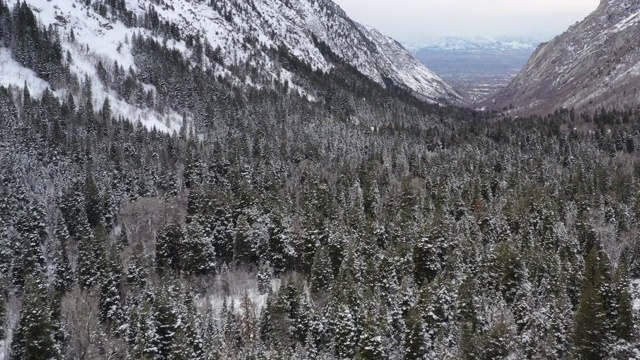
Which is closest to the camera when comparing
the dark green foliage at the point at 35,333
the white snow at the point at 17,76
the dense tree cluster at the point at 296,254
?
the dark green foliage at the point at 35,333

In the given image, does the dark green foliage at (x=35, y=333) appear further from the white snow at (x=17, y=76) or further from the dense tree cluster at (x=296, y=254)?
the white snow at (x=17, y=76)

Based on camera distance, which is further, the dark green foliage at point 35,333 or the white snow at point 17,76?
the white snow at point 17,76

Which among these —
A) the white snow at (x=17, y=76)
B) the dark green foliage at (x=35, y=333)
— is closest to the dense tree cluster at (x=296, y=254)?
the dark green foliage at (x=35, y=333)

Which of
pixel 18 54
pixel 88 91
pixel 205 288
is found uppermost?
pixel 18 54

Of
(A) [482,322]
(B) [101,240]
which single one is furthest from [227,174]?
(A) [482,322]

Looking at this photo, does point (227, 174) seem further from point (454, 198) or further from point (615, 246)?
point (615, 246)

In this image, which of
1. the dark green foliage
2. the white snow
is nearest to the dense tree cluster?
the dark green foliage

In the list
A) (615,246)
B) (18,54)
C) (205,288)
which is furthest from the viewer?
(18,54)

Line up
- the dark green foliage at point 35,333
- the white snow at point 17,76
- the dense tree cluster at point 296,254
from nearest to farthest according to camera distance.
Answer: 1. the dark green foliage at point 35,333
2. the dense tree cluster at point 296,254
3. the white snow at point 17,76

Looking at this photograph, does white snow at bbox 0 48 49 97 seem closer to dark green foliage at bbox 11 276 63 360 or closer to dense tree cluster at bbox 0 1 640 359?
dense tree cluster at bbox 0 1 640 359
